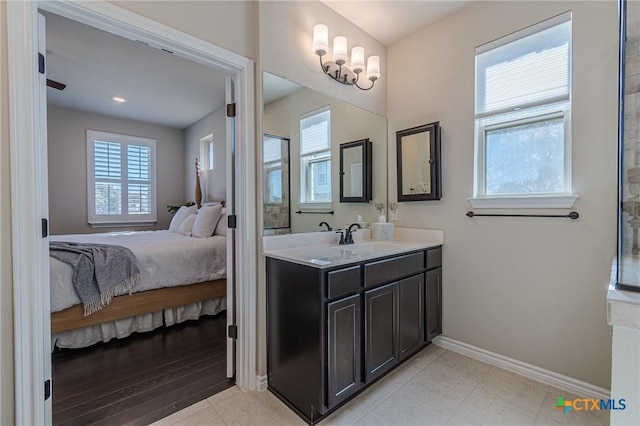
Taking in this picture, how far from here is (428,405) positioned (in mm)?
1776

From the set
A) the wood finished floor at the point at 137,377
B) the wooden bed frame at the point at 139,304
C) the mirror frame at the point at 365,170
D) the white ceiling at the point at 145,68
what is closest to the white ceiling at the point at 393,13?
the white ceiling at the point at 145,68

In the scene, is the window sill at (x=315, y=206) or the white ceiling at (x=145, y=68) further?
the white ceiling at (x=145, y=68)

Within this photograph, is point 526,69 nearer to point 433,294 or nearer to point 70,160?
point 433,294

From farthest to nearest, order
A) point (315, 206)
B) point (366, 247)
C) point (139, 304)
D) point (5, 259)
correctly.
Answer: point (139, 304), point (366, 247), point (315, 206), point (5, 259)

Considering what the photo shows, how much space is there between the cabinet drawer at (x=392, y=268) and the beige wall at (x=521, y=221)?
46 centimetres

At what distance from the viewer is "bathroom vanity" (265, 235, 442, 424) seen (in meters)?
1.61

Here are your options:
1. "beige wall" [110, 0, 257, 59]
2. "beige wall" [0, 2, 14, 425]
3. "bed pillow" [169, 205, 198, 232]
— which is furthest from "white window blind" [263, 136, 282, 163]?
"bed pillow" [169, 205, 198, 232]

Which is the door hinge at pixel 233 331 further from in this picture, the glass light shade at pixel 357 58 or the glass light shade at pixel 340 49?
the glass light shade at pixel 357 58

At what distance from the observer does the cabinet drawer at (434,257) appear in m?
2.41

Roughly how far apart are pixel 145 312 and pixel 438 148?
3.09 meters

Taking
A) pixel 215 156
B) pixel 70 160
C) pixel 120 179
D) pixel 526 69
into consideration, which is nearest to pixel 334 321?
pixel 526 69

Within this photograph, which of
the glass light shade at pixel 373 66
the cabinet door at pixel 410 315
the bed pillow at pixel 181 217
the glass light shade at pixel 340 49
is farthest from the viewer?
the bed pillow at pixel 181 217

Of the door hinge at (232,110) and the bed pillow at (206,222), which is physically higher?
the door hinge at (232,110)

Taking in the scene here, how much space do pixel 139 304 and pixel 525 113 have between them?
3620 millimetres
